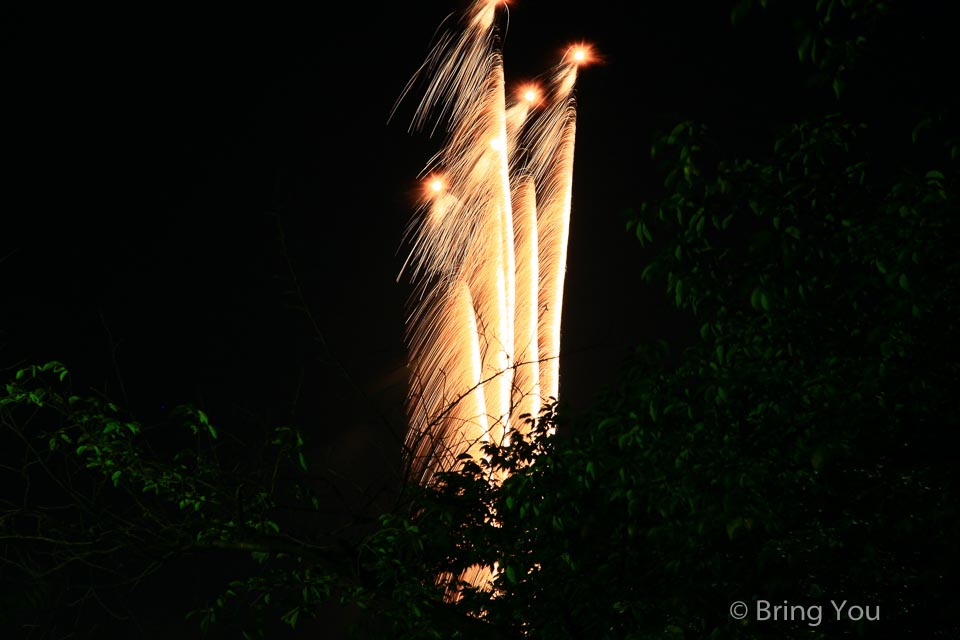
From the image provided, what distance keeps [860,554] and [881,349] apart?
1.84 metres

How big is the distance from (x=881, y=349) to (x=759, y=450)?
1241mm

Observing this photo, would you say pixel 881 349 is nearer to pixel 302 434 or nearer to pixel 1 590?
pixel 302 434

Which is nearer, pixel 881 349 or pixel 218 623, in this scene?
pixel 881 349

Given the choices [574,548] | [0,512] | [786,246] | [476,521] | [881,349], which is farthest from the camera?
[476,521]

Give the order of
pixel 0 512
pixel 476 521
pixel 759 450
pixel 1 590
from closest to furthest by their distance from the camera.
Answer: pixel 759 450, pixel 1 590, pixel 0 512, pixel 476 521

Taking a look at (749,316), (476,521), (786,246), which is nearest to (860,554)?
(749,316)

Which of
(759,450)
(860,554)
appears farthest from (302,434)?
(860,554)

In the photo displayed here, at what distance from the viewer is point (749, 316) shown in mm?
7062

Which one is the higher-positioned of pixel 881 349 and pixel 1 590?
pixel 881 349

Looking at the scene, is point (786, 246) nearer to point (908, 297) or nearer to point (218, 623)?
point (908, 297)

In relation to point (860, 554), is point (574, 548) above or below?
above

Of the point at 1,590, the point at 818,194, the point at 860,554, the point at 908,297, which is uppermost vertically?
the point at 818,194

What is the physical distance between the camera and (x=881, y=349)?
232 inches

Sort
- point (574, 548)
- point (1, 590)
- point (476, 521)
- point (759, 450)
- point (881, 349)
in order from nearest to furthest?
point (881, 349)
point (759, 450)
point (1, 590)
point (574, 548)
point (476, 521)
